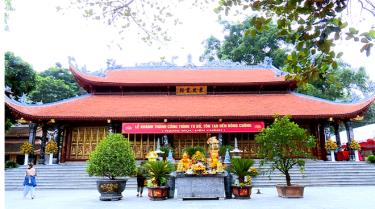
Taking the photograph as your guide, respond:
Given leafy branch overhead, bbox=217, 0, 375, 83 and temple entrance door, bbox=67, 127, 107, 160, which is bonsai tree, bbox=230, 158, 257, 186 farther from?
temple entrance door, bbox=67, 127, 107, 160

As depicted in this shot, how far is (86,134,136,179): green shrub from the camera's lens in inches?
408

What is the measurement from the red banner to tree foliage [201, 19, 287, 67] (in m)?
15.2

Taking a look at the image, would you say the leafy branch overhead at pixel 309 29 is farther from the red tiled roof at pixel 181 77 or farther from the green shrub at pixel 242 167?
the red tiled roof at pixel 181 77

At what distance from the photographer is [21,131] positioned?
28156mm

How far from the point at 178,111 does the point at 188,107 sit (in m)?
0.82

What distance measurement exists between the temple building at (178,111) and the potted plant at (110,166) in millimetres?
7612

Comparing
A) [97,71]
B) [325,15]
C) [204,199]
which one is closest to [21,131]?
[97,71]

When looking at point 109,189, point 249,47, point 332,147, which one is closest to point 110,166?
point 109,189

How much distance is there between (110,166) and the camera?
34.0ft

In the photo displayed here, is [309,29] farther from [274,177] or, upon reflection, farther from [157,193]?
[274,177]

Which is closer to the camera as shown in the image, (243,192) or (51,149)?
(243,192)

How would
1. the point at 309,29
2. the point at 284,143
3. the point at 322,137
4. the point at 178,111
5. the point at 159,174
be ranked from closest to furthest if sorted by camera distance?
the point at 309,29, the point at 284,143, the point at 159,174, the point at 178,111, the point at 322,137

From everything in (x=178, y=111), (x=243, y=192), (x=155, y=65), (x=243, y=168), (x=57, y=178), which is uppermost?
(x=155, y=65)

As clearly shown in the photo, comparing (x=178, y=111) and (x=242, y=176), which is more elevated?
(x=178, y=111)
